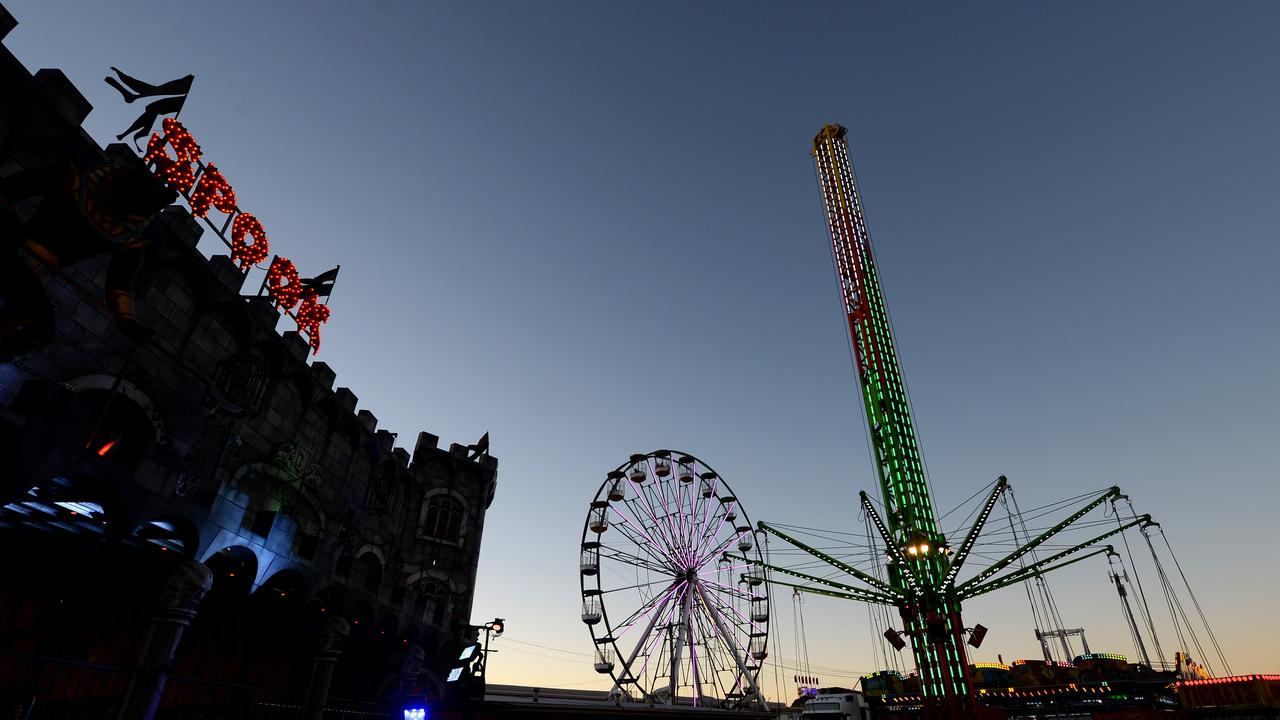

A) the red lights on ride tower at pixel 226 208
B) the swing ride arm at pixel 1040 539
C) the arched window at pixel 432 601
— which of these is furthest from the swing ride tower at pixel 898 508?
the red lights on ride tower at pixel 226 208

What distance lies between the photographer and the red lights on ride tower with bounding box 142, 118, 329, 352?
1889 cm

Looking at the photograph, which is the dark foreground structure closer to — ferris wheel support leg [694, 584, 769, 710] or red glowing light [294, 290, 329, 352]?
red glowing light [294, 290, 329, 352]

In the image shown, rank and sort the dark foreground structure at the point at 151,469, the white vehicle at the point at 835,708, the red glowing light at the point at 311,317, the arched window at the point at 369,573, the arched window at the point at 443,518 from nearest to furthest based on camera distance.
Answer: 1. the dark foreground structure at the point at 151,469
2. the red glowing light at the point at 311,317
3. the arched window at the point at 369,573
4. the arched window at the point at 443,518
5. the white vehicle at the point at 835,708

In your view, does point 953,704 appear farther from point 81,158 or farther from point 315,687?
point 81,158

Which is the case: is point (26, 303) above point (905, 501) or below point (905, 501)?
below

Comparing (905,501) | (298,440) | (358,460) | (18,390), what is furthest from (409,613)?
(905,501)


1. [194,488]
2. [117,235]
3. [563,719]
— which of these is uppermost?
[117,235]

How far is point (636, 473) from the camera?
140ft

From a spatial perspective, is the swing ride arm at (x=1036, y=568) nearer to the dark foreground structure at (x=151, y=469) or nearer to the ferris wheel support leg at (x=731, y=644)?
the ferris wheel support leg at (x=731, y=644)

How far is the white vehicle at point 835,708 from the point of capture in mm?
50719

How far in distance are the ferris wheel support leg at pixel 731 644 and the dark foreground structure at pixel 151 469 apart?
18460 mm

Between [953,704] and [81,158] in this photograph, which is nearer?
[81,158]

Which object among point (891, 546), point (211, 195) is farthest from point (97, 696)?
point (891, 546)

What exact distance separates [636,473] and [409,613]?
1709cm
